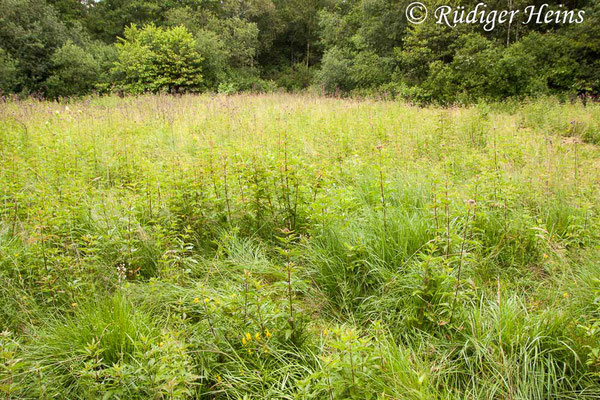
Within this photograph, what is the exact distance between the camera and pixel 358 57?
2092cm

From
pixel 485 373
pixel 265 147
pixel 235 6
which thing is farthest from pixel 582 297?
pixel 235 6

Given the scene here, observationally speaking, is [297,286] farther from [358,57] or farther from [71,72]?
[358,57]

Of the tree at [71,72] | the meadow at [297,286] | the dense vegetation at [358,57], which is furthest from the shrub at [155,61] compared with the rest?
the meadow at [297,286]

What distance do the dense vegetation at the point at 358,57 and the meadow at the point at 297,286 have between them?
30.1ft

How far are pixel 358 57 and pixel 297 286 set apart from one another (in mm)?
21068

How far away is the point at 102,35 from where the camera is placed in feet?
92.4

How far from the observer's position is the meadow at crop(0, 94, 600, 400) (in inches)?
63.7

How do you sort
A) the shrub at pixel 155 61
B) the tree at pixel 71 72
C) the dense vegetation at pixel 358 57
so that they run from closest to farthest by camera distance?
1. the dense vegetation at pixel 358 57
2. the tree at pixel 71 72
3. the shrub at pixel 155 61

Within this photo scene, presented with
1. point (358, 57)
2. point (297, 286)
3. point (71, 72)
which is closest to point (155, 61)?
point (71, 72)

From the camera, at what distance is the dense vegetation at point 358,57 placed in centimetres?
1463

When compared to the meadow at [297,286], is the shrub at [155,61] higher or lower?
higher

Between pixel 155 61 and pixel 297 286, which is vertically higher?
pixel 155 61

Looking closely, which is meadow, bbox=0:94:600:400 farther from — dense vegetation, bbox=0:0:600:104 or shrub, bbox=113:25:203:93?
shrub, bbox=113:25:203:93

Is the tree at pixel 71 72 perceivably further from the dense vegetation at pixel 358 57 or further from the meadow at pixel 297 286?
the meadow at pixel 297 286
